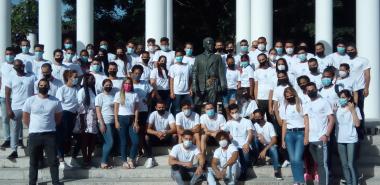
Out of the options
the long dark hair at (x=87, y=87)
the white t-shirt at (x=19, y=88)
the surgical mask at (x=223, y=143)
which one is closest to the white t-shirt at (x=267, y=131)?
the surgical mask at (x=223, y=143)

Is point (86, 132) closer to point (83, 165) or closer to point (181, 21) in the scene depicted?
point (83, 165)

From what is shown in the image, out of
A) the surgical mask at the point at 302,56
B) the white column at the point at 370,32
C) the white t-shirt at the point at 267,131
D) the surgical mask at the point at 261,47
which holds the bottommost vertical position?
the white t-shirt at the point at 267,131

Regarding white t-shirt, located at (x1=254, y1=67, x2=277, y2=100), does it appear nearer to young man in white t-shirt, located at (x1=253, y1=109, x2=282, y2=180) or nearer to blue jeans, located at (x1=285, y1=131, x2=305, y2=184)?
young man in white t-shirt, located at (x1=253, y1=109, x2=282, y2=180)

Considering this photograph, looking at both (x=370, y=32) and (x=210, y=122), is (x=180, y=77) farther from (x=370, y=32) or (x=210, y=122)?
(x=370, y=32)

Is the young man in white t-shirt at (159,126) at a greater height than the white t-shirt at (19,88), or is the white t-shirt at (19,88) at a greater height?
the white t-shirt at (19,88)

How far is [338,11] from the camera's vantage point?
42062 millimetres

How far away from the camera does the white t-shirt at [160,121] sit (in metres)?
17.6

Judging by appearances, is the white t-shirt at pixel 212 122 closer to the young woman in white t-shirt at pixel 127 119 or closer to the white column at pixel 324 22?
the young woman in white t-shirt at pixel 127 119

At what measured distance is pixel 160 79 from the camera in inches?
756

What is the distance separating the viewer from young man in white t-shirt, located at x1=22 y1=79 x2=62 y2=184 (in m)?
15.7

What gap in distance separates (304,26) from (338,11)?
2.84 metres

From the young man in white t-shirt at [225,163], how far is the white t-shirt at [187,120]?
1.21m

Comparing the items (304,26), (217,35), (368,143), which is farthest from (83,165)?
(217,35)

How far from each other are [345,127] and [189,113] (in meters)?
4.09
